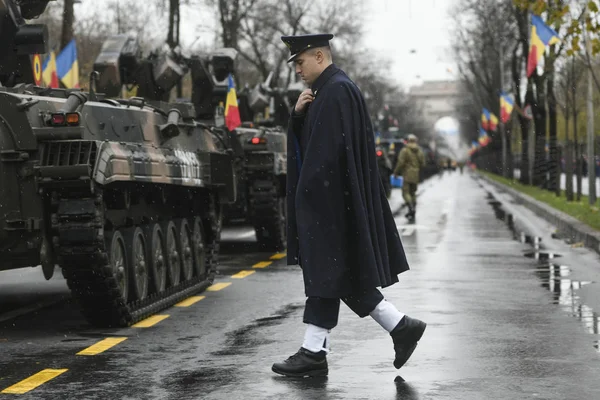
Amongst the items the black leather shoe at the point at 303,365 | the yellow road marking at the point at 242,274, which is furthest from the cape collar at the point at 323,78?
the yellow road marking at the point at 242,274

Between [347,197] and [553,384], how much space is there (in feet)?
4.77

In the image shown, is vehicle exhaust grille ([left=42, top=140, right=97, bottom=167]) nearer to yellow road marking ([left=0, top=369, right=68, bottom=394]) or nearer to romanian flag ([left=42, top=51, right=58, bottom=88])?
yellow road marking ([left=0, top=369, right=68, bottom=394])

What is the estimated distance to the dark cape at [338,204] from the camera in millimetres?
7852

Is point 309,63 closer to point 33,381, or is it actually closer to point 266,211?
point 33,381

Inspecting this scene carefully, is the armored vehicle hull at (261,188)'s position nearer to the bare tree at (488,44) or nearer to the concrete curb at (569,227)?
the concrete curb at (569,227)

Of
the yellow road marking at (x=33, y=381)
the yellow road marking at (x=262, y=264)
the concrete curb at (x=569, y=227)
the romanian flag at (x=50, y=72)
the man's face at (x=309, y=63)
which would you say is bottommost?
the concrete curb at (x=569, y=227)

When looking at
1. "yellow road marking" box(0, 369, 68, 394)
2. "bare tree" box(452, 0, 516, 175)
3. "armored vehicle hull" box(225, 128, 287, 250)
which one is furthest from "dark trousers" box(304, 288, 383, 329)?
"bare tree" box(452, 0, 516, 175)

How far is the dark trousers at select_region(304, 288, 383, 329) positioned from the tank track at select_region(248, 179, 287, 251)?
35.6ft

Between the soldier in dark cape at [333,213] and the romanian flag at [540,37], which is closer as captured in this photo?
the soldier in dark cape at [333,213]

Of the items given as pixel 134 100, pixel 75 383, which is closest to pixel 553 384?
pixel 75 383

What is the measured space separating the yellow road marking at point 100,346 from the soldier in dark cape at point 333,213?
1647mm

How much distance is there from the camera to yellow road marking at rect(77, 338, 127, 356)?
30.6 feet

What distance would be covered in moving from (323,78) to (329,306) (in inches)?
48.4

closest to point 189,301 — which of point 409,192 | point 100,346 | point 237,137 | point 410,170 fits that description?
point 100,346
